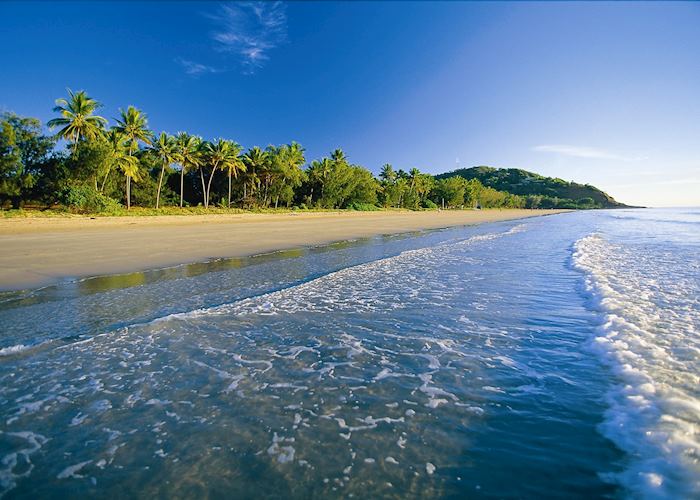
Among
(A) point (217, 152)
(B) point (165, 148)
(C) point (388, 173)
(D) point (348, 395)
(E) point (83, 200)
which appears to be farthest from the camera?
(C) point (388, 173)

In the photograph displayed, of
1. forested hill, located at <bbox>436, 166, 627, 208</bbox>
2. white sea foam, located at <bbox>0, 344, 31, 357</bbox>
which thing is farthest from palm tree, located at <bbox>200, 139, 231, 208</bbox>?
forested hill, located at <bbox>436, 166, 627, 208</bbox>

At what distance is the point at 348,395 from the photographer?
320 centimetres

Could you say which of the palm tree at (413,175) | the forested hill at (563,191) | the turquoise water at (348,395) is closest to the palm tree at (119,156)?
the turquoise water at (348,395)

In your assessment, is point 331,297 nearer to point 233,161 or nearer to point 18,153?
point 18,153

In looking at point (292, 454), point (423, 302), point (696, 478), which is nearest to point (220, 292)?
point (423, 302)

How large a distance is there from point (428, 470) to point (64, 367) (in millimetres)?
3820

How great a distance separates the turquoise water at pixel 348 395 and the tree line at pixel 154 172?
30083 millimetres

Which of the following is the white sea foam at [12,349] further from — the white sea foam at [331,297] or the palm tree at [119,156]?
the palm tree at [119,156]

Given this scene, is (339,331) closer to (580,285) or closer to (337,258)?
(580,285)

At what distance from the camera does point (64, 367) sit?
3717mm

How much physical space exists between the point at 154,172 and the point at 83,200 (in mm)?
21580

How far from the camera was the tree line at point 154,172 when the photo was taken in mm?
29859

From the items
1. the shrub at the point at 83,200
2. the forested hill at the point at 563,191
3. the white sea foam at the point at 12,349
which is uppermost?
the forested hill at the point at 563,191

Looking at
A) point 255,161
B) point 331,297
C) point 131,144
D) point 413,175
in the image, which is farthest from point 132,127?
point 413,175
